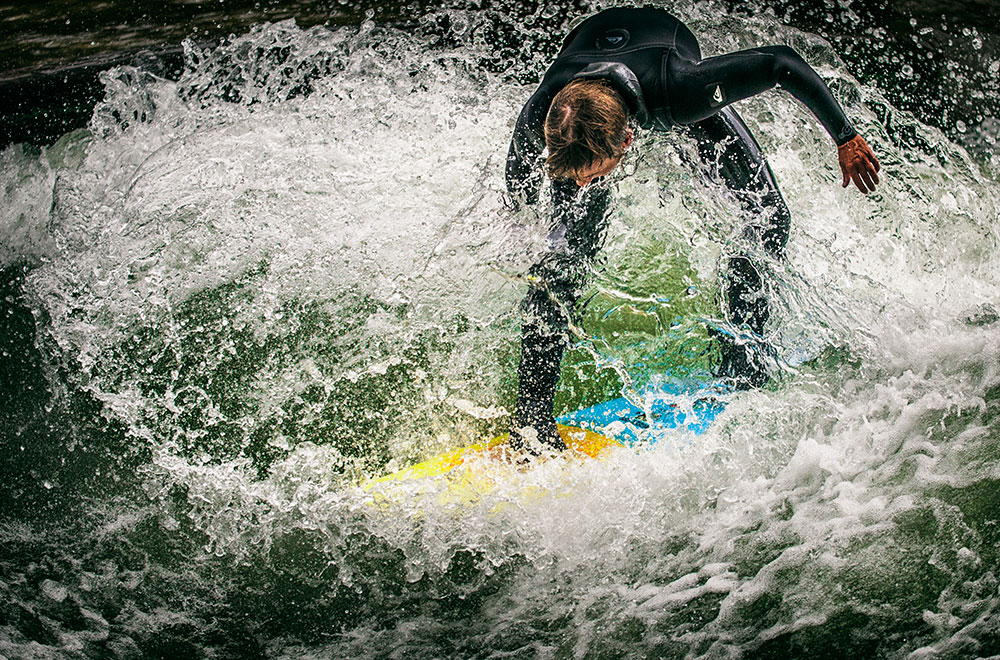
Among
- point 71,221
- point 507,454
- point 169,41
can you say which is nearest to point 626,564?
point 507,454

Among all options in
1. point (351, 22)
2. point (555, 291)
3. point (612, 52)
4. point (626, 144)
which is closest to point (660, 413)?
point (555, 291)

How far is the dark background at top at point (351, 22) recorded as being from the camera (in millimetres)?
3439

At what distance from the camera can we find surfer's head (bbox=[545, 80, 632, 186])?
77.2 inches

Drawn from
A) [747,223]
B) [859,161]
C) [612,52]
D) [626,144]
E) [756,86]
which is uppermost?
[612,52]

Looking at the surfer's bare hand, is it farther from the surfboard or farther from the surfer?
the surfboard

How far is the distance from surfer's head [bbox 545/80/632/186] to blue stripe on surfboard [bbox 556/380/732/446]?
945mm

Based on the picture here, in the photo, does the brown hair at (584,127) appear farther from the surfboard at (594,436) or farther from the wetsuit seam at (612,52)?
the surfboard at (594,436)

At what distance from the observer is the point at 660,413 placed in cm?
263

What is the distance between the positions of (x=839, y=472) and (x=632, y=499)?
0.67 m

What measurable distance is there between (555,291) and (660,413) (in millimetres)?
617

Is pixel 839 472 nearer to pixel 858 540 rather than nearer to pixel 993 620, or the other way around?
pixel 858 540

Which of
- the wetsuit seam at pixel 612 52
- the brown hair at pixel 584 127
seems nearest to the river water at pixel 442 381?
the wetsuit seam at pixel 612 52

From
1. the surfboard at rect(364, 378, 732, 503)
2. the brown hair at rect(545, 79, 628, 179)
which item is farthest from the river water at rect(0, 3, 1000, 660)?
the brown hair at rect(545, 79, 628, 179)

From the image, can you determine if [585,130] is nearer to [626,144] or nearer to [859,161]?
[626,144]
